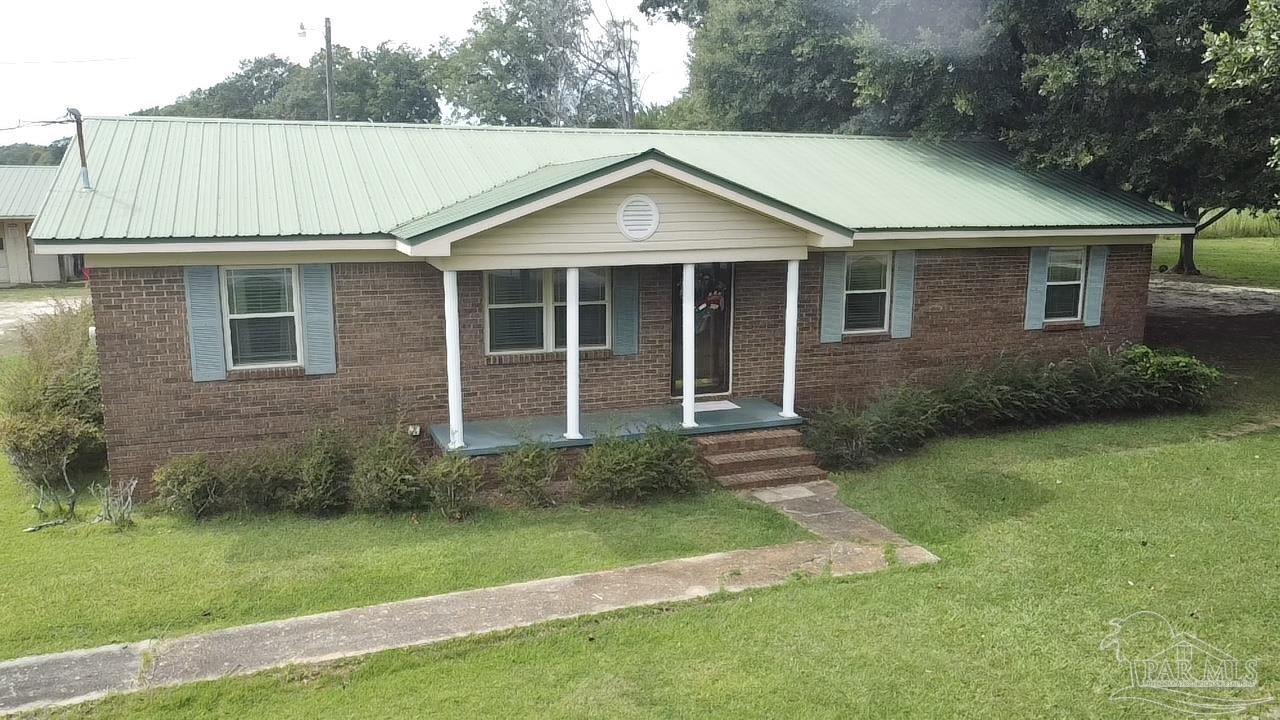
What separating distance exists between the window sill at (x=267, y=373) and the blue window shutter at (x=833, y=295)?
254 inches

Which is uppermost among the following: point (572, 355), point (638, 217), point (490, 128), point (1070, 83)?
point (1070, 83)

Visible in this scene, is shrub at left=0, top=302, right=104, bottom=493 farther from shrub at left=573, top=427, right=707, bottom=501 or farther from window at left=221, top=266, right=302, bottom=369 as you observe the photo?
shrub at left=573, top=427, right=707, bottom=501

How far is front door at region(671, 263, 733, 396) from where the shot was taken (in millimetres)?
11977

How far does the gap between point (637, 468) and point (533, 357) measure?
2.37 metres

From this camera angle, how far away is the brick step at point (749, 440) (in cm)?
1070

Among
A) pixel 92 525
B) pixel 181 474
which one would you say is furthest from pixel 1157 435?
pixel 92 525

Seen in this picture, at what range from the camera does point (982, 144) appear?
16562 millimetres

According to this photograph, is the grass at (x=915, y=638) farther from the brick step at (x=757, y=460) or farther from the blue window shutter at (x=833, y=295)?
the blue window shutter at (x=833, y=295)

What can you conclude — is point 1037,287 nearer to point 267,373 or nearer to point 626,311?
point 626,311

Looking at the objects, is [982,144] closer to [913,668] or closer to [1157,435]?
[1157,435]

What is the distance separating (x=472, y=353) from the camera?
35.8 ft

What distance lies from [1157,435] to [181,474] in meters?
11.5

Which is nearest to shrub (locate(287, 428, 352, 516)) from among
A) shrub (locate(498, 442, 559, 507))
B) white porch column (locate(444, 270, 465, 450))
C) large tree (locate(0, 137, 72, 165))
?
white porch column (locate(444, 270, 465, 450))

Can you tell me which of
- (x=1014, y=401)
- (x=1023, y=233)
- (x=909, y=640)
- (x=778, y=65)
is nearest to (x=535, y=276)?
(x=909, y=640)
